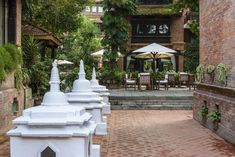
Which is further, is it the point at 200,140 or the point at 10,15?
the point at 10,15

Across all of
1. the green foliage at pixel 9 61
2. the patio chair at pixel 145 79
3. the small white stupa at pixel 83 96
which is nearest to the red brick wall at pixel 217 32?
the small white stupa at pixel 83 96

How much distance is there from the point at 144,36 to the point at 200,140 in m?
28.5

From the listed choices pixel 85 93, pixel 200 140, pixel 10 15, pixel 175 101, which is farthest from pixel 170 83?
pixel 85 93

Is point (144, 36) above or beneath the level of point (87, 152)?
above

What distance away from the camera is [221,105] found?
12.0 meters

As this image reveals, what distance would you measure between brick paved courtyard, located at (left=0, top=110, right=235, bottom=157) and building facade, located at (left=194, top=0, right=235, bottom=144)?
41 centimetres

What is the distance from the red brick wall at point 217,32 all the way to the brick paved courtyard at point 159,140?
1.65 metres

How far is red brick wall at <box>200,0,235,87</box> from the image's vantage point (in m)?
A: 11.1

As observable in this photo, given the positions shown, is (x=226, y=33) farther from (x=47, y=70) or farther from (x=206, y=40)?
(x=47, y=70)

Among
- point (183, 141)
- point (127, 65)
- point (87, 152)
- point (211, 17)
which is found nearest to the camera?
point (87, 152)

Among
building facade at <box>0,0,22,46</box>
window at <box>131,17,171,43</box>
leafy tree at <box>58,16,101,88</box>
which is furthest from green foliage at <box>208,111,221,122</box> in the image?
window at <box>131,17,171,43</box>

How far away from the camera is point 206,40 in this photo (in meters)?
14.2

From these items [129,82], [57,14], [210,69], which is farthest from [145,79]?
[210,69]

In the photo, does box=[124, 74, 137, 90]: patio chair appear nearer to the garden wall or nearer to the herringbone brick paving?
the herringbone brick paving
